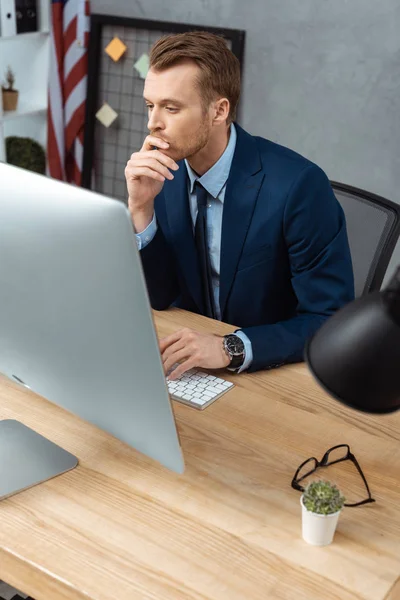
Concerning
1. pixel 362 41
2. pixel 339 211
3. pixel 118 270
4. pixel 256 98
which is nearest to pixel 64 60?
pixel 256 98

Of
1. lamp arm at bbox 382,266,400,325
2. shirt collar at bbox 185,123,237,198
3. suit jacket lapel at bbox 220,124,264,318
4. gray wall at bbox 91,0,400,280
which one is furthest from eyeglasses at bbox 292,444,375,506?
gray wall at bbox 91,0,400,280

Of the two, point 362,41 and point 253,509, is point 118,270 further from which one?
point 362,41

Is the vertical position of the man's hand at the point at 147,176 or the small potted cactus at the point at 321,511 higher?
the man's hand at the point at 147,176

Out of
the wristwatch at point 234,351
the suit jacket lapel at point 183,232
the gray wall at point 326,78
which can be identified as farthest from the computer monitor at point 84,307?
the gray wall at point 326,78

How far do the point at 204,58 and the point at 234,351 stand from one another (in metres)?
0.73

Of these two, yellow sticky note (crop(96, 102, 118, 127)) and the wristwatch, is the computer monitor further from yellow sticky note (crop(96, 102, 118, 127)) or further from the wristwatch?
yellow sticky note (crop(96, 102, 118, 127))

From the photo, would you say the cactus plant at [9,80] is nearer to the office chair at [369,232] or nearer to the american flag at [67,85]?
the american flag at [67,85]

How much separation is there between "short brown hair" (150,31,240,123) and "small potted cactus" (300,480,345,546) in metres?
1.09

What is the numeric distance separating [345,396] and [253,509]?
1.34ft

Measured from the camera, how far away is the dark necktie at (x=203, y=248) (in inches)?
76.0

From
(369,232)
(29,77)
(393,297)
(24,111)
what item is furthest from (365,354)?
(29,77)

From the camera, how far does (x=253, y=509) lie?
1188 mm

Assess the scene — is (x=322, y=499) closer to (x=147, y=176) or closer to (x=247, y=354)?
(x=247, y=354)

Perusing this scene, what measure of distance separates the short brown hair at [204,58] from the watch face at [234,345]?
24.9 inches
